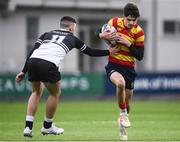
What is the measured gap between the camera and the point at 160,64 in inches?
1810

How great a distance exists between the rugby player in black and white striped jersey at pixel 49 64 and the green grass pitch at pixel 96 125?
43 cm

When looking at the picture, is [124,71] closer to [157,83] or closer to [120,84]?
[120,84]

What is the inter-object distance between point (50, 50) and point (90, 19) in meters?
31.4

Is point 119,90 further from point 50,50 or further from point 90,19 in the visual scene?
point 90,19

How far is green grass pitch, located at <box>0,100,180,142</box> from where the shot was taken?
1491cm

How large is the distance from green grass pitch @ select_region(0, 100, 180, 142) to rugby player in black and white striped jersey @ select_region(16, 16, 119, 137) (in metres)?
0.43

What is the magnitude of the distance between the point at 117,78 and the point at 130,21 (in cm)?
106

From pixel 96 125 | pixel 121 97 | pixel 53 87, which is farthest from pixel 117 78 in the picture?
pixel 96 125

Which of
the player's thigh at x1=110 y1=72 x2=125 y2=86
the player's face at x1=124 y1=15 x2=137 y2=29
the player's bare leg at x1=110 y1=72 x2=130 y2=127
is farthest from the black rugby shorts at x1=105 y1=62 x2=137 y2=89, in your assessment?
the player's face at x1=124 y1=15 x2=137 y2=29

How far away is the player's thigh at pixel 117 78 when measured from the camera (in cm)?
1472

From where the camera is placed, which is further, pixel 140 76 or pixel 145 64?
pixel 145 64

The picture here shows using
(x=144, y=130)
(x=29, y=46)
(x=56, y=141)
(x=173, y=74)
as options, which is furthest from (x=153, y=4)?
(x=56, y=141)

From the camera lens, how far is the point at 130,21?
1496cm

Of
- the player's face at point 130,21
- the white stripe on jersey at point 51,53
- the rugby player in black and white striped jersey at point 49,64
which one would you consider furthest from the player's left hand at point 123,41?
the white stripe on jersey at point 51,53
